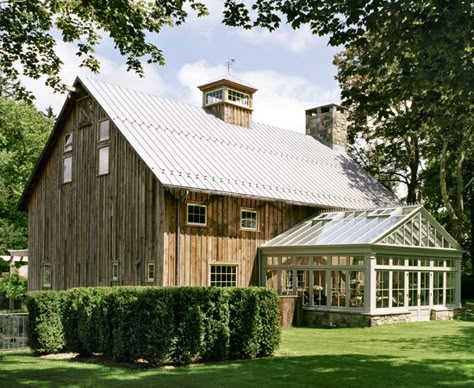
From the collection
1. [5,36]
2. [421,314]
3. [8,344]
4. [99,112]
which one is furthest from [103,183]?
[421,314]

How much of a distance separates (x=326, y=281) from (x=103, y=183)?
827 cm

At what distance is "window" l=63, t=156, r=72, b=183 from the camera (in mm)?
23141

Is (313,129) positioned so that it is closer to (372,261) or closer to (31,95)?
(372,261)

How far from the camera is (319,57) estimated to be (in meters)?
15.2

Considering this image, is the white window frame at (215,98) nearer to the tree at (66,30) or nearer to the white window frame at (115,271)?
the white window frame at (115,271)

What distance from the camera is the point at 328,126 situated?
32188 mm

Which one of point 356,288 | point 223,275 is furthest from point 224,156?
point 356,288

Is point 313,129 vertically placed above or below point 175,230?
above

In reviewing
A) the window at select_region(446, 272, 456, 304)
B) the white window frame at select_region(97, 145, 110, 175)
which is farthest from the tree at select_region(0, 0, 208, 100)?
the window at select_region(446, 272, 456, 304)

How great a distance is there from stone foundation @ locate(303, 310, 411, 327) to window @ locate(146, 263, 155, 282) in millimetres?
5366

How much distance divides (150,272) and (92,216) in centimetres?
380

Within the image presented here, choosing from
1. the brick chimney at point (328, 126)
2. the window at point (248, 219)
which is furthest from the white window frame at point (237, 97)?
the brick chimney at point (328, 126)

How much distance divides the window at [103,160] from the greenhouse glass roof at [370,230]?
6.16 m

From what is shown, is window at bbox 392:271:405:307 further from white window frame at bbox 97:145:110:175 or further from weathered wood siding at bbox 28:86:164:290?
white window frame at bbox 97:145:110:175
